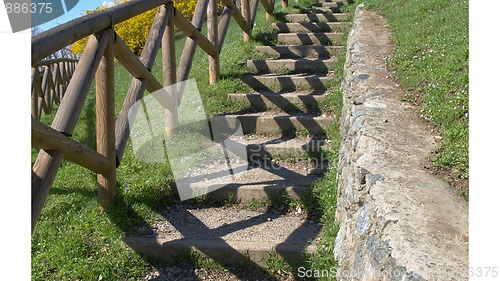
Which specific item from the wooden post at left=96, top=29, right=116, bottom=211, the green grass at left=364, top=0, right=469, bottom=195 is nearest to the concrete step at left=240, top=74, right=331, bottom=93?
the green grass at left=364, top=0, right=469, bottom=195

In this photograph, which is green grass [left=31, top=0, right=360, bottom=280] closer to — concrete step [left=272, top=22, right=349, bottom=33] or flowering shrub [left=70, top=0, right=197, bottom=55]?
concrete step [left=272, top=22, right=349, bottom=33]

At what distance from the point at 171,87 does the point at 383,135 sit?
2.66m

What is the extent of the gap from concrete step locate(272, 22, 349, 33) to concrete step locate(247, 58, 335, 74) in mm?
1401

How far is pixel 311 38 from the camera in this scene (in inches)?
292

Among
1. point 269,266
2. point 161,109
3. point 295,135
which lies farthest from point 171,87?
point 269,266

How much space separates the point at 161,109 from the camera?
18.2 feet

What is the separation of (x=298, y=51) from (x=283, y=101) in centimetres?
156

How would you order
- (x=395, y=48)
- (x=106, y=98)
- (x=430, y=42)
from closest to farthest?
(x=106, y=98) < (x=430, y=42) < (x=395, y=48)

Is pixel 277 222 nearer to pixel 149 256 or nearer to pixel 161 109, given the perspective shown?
pixel 149 256

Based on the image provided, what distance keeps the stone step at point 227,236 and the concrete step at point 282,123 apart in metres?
1.41

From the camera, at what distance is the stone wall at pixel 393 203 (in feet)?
6.52

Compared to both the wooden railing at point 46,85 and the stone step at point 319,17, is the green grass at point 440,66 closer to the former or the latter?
the stone step at point 319,17

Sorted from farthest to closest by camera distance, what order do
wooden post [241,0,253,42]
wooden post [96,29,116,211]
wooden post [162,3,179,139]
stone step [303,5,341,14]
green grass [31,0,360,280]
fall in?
stone step [303,5,341,14] → wooden post [241,0,253,42] → wooden post [162,3,179,139] → wooden post [96,29,116,211] → green grass [31,0,360,280]

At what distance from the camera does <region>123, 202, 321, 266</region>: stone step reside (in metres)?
3.50
